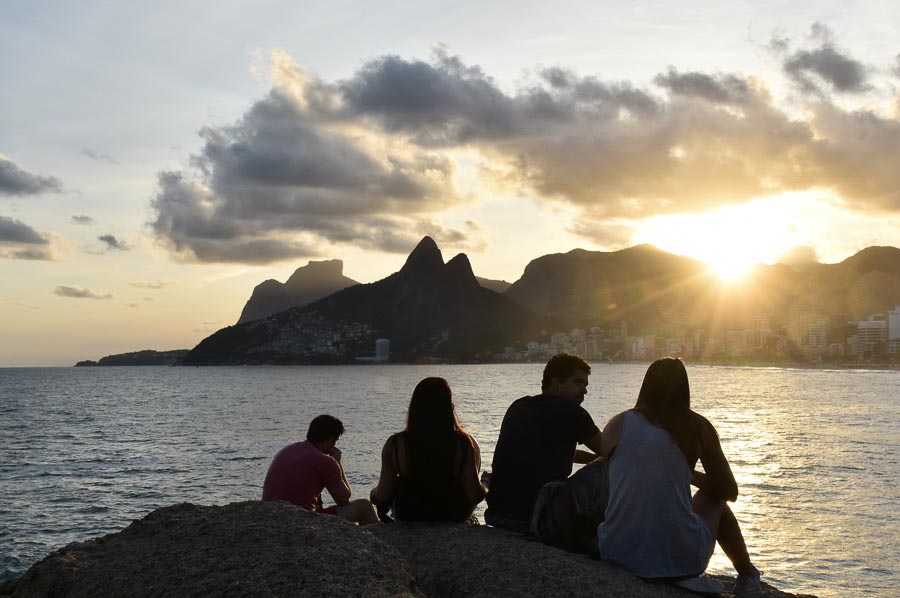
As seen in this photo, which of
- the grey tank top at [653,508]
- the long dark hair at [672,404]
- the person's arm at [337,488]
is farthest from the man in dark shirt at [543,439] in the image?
the person's arm at [337,488]

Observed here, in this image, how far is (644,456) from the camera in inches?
224

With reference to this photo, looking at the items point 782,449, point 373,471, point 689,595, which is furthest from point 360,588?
point 782,449

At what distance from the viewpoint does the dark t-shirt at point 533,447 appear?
6926 millimetres

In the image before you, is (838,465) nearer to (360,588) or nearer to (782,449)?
(782,449)

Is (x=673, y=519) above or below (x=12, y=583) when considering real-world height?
above

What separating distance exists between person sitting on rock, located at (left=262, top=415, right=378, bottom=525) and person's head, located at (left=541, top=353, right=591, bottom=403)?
2.35 m

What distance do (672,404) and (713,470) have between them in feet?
2.28

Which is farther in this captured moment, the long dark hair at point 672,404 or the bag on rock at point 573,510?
the bag on rock at point 573,510

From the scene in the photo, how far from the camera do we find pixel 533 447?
7.10 m

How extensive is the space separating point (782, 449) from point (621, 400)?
1504 inches

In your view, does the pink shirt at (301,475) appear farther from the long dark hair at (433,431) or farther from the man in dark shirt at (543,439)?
the man in dark shirt at (543,439)

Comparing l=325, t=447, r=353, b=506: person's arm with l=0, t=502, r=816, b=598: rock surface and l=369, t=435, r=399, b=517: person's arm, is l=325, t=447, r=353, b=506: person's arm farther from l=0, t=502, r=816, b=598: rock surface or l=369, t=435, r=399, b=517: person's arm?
l=0, t=502, r=816, b=598: rock surface

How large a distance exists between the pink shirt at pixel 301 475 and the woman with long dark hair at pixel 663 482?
10.4ft

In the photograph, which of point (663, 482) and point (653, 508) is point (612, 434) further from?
point (653, 508)
